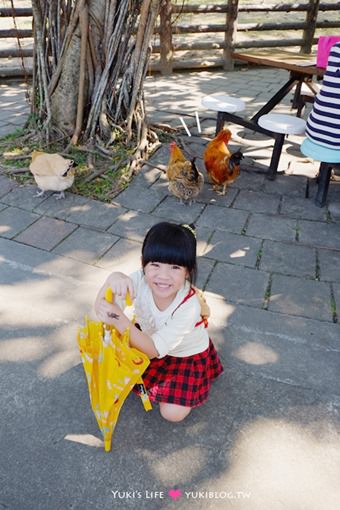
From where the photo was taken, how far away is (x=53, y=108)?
4.27 meters

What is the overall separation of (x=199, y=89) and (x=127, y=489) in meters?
6.52

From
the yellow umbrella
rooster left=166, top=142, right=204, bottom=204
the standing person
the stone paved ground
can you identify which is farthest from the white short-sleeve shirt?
rooster left=166, top=142, right=204, bottom=204

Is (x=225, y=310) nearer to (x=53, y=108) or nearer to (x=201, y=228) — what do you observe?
(x=201, y=228)

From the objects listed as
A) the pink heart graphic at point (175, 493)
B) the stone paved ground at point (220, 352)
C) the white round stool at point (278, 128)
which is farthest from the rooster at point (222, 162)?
the pink heart graphic at point (175, 493)

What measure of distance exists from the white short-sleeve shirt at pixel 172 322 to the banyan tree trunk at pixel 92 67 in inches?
103

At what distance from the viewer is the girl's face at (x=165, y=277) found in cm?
166

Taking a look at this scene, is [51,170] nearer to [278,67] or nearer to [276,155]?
[276,155]

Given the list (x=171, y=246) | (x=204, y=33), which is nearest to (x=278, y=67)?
(x=171, y=246)

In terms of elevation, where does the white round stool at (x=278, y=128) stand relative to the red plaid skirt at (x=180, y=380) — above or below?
above

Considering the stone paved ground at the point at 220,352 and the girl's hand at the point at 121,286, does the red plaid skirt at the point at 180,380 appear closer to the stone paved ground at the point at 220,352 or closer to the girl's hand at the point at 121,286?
the stone paved ground at the point at 220,352

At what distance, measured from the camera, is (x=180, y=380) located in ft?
6.20

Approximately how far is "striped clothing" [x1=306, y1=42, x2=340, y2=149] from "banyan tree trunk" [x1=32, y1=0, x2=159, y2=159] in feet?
5.57

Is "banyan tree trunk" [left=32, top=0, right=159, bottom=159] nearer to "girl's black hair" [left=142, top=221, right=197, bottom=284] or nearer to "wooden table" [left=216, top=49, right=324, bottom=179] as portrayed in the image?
"wooden table" [left=216, top=49, right=324, bottom=179]

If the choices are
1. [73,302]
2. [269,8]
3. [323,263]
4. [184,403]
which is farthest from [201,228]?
[269,8]
